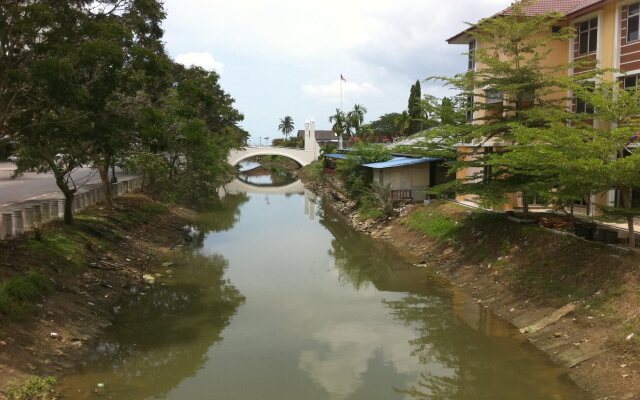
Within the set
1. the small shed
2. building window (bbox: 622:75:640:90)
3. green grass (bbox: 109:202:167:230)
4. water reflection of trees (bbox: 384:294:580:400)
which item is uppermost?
building window (bbox: 622:75:640:90)

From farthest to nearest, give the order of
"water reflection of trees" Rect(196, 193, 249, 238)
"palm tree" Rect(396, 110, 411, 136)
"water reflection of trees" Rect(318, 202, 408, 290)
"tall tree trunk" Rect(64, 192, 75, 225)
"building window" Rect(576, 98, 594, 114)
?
"palm tree" Rect(396, 110, 411, 136) < "water reflection of trees" Rect(196, 193, 249, 238) < "building window" Rect(576, 98, 594, 114) < "water reflection of trees" Rect(318, 202, 408, 290) < "tall tree trunk" Rect(64, 192, 75, 225)

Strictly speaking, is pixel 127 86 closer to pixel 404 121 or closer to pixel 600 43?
pixel 600 43

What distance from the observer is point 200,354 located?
38.8 feet

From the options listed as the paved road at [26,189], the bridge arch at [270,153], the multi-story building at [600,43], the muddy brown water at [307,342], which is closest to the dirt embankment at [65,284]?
the muddy brown water at [307,342]

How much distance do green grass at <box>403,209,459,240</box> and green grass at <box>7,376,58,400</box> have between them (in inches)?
600

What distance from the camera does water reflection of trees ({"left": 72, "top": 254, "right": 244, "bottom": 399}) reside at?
10.6m

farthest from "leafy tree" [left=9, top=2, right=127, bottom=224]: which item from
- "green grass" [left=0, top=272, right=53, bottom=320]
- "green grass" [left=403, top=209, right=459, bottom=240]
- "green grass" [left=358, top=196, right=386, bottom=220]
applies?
"green grass" [left=358, top=196, right=386, bottom=220]

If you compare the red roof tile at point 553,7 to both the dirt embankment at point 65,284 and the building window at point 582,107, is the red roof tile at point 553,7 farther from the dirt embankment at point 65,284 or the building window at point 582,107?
the dirt embankment at point 65,284

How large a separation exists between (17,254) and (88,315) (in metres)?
2.50

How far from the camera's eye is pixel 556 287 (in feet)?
44.7

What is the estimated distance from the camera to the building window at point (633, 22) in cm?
1923

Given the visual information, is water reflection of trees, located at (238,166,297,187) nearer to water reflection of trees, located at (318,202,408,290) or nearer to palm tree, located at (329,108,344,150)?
palm tree, located at (329,108,344,150)

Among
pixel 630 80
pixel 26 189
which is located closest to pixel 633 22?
pixel 630 80

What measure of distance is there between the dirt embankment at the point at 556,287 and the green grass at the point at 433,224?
0.24ft
